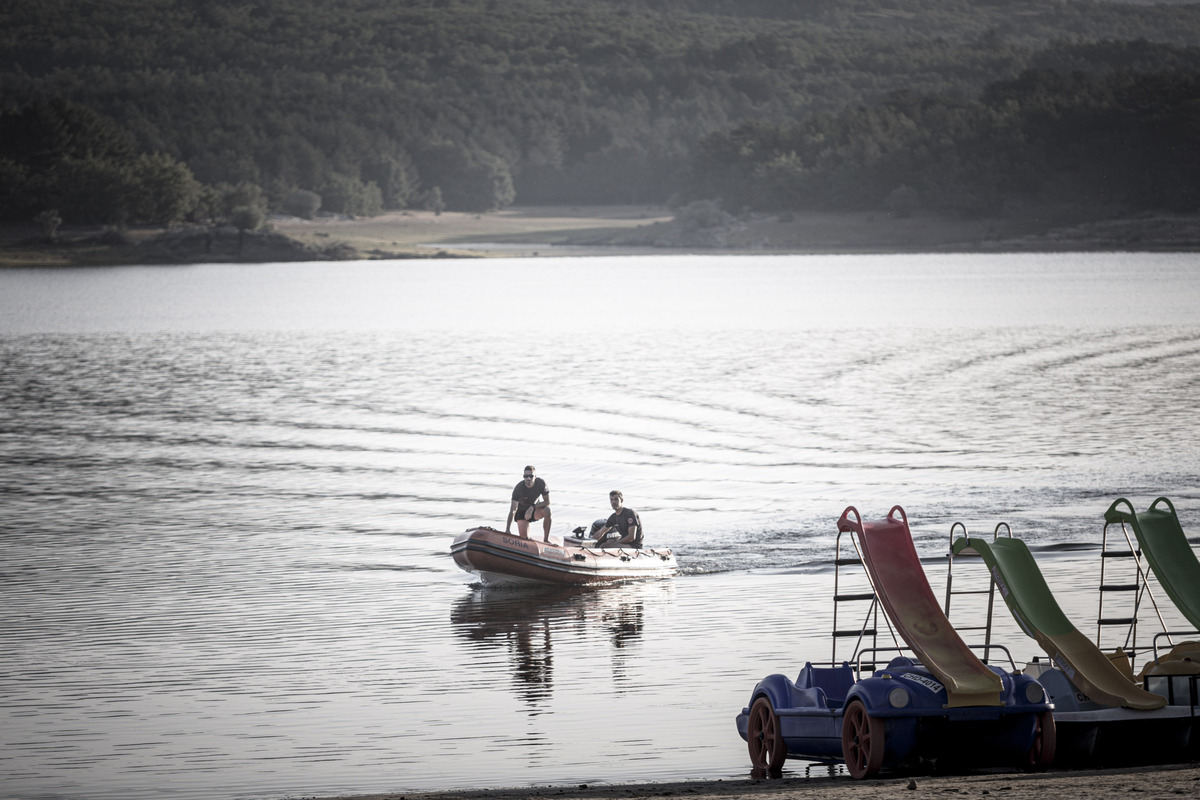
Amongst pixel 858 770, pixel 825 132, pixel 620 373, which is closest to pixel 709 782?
pixel 858 770

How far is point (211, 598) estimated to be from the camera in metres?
22.0

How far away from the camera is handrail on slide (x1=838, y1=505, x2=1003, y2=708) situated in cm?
1172

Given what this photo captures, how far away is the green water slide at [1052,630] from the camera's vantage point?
1254 centimetres

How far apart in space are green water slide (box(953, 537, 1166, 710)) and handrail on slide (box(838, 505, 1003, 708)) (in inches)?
18.6

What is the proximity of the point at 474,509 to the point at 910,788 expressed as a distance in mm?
19192

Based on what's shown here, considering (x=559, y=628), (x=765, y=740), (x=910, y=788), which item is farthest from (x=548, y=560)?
(x=910, y=788)

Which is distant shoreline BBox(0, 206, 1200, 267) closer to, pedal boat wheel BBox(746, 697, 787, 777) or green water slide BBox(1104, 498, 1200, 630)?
pedal boat wheel BBox(746, 697, 787, 777)

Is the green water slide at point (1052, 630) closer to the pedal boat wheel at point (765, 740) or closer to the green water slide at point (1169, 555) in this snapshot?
the green water slide at point (1169, 555)

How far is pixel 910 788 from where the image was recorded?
435 inches

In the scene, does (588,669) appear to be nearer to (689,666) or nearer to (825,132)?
(689,666)

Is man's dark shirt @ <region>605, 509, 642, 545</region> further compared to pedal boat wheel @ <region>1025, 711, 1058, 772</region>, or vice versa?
man's dark shirt @ <region>605, 509, 642, 545</region>

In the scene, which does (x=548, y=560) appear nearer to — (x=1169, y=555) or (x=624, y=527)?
(x=624, y=527)

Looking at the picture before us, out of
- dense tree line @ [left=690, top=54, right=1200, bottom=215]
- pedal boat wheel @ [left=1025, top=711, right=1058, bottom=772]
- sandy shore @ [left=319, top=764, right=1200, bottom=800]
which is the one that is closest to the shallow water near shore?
sandy shore @ [left=319, top=764, right=1200, bottom=800]

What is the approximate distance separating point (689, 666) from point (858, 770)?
5.77m
